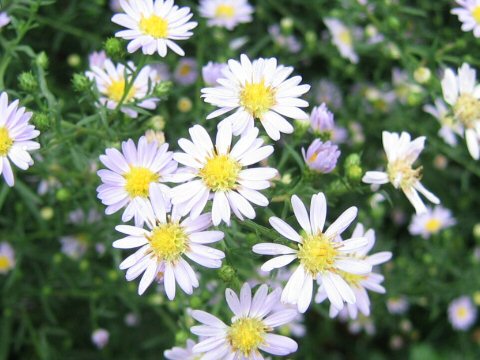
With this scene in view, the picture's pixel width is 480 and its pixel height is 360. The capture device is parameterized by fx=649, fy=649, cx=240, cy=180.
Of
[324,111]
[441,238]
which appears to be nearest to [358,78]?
[441,238]

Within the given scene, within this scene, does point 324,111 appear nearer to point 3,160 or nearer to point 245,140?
point 245,140

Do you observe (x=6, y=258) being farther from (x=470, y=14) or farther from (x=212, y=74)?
(x=470, y=14)

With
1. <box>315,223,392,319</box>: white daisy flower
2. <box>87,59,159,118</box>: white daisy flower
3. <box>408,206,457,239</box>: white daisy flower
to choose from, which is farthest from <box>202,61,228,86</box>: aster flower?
<box>408,206,457,239</box>: white daisy flower

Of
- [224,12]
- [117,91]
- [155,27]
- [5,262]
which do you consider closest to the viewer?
[155,27]

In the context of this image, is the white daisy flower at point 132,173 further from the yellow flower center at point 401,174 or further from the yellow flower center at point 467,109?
the yellow flower center at point 467,109

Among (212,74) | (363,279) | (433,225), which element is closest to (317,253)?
(363,279)

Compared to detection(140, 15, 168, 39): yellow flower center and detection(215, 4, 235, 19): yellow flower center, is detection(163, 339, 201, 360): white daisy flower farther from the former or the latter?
detection(215, 4, 235, 19): yellow flower center
